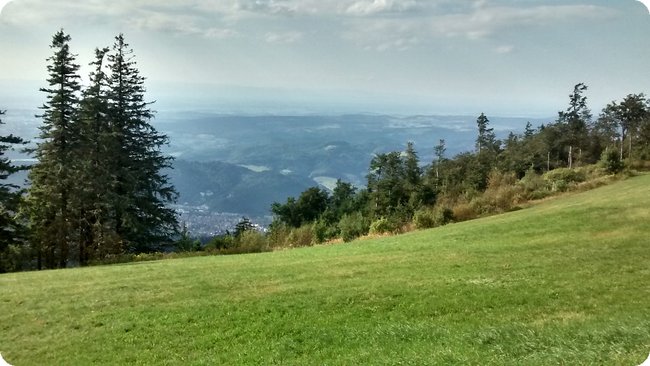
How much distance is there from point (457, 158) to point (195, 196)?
3308 cm

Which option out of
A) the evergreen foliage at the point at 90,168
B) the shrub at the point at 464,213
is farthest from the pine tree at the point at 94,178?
the shrub at the point at 464,213

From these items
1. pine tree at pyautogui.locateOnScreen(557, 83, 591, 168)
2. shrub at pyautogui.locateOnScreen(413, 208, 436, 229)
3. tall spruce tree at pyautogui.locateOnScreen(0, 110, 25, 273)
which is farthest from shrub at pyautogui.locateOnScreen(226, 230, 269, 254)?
pine tree at pyautogui.locateOnScreen(557, 83, 591, 168)

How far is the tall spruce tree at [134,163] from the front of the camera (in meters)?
29.9

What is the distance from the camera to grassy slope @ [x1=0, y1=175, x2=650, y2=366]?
7.19 meters

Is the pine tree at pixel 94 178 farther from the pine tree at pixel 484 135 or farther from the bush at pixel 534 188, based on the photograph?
the pine tree at pixel 484 135

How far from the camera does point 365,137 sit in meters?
83.2

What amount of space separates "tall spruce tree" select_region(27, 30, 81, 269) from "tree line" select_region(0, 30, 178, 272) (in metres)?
0.05

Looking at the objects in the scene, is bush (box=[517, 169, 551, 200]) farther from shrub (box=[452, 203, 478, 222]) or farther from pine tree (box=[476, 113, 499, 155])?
pine tree (box=[476, 113, 499, 155])

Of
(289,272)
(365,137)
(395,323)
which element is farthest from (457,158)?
(395,323)

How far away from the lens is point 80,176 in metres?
27.5

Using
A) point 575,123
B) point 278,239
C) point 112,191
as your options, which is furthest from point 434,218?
point 575,123

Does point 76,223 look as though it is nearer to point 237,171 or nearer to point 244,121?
point 244,121

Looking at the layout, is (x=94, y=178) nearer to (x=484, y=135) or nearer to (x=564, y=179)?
(x=564, y=179)

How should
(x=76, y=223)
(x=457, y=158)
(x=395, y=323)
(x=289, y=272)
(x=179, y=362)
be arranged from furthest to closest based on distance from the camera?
(x=457, y=158) < (x=76, y=223) < (x=289, y=272) < (x=395, y=323) < (x=179, y=362)
